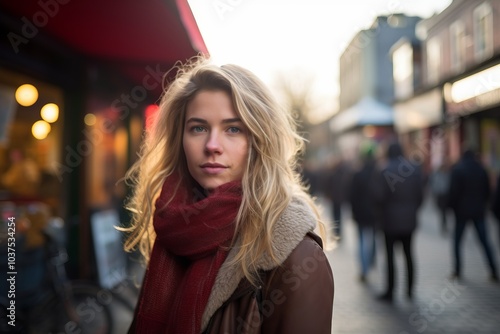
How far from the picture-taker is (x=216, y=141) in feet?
5.28

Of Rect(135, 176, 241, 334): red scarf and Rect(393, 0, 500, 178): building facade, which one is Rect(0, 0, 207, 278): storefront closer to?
Rect(135, 176, 241, 334): red scarf

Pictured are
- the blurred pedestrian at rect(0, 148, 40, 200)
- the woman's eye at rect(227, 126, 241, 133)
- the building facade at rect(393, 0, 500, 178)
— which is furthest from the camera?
the building facade at rect(393, 0, 500, 178)

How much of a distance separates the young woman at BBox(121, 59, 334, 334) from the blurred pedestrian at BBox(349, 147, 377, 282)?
227 inches

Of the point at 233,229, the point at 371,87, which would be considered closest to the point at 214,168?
the point at 233,229

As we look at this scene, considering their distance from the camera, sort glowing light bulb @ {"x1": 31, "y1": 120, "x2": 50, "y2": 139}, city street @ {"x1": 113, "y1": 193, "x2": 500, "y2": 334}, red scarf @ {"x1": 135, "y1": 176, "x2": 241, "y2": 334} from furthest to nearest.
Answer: glowing light bulb @ {"x1": 31, "y1": 120, "x2": 50, "y2": 139} < city street @ {"x1": 113, "y1": 193, "x2": 500, "y2": 334} < red scarf @ {"x1": 135, "y1": 176, "x2": 241, "y2": 334}

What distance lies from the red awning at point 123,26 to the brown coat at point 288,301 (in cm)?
253

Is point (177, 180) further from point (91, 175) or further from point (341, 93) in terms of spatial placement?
point (341, 93)

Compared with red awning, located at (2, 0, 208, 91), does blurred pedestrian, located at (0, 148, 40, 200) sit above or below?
below

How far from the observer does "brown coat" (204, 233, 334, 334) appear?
1.39 m

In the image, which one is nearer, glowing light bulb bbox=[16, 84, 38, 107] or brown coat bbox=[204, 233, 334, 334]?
brown coat bbox=[204, 233, 334, 334]

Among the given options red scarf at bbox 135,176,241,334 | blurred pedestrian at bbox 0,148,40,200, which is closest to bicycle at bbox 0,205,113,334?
blurred pedestrian at bbox 0,148,40,200

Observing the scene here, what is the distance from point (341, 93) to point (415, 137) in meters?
22.1

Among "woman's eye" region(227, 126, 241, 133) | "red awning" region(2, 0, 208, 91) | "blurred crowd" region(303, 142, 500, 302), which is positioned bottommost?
"blurred crowd" region(303, 142, 500, 302)

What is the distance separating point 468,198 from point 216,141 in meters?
6.69
